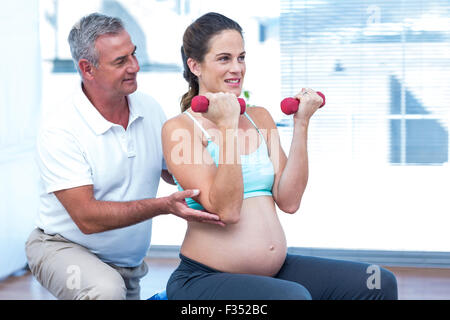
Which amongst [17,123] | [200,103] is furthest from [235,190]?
[17,123]

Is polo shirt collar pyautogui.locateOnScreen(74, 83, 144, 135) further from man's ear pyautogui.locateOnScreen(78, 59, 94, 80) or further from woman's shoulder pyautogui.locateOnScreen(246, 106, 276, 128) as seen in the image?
woman's shoulder pyautogui.locateOnScreen(246, 106, 276, 128)

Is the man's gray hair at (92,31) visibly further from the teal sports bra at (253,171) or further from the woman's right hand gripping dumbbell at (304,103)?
the woman's right hand gripping dumbbell at (304,103)

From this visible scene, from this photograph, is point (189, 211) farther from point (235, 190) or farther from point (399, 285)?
point (399, 285)

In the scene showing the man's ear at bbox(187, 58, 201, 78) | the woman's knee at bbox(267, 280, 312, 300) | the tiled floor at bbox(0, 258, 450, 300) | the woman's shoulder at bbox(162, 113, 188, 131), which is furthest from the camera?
the tiled floor at bbox(0, 258, 450, 300)

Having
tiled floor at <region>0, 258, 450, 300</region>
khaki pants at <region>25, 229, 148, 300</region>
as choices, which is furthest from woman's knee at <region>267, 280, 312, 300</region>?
tiled floor at <region>0, 258, 450, 300</region>

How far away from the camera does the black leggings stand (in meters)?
1.50

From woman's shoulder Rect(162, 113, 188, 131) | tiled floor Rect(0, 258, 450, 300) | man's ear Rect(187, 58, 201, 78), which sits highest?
man's ear Rect(187, 58, 201, 78)

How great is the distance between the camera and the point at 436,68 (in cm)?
366

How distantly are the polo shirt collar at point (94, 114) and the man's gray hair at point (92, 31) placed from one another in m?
0.13

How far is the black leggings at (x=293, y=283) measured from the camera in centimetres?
150

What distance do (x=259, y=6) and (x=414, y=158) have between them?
139 cm

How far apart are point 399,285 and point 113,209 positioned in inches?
81.8
